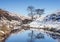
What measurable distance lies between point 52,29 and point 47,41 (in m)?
10.9

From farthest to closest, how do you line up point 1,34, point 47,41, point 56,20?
point 56,20
point 1,34
point 47,41

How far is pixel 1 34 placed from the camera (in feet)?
78.9

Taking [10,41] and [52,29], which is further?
[52,29]

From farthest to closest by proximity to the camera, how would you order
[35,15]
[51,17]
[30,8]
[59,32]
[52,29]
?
1. [35,15]
2. [30,8]
3. [51,17]
4. [52,29]
5. [59,32]

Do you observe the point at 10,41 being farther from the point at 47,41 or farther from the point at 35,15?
the point at 35,15

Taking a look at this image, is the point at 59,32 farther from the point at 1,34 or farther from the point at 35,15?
the point at 35,15

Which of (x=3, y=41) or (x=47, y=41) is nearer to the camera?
(x=3, y=41)

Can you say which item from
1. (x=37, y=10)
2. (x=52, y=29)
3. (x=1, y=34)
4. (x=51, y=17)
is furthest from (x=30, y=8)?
(x=1, y=34)

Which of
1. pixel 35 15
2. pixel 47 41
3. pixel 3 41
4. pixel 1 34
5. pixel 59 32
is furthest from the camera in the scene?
pixel 35 15

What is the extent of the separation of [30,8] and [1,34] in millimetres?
34034

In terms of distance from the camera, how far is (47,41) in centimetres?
2214

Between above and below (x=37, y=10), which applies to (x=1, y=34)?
below

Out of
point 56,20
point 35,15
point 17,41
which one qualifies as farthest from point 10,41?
point 35,15

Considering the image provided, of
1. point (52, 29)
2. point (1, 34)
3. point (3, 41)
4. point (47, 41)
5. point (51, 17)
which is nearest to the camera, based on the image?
point (3, 41)
